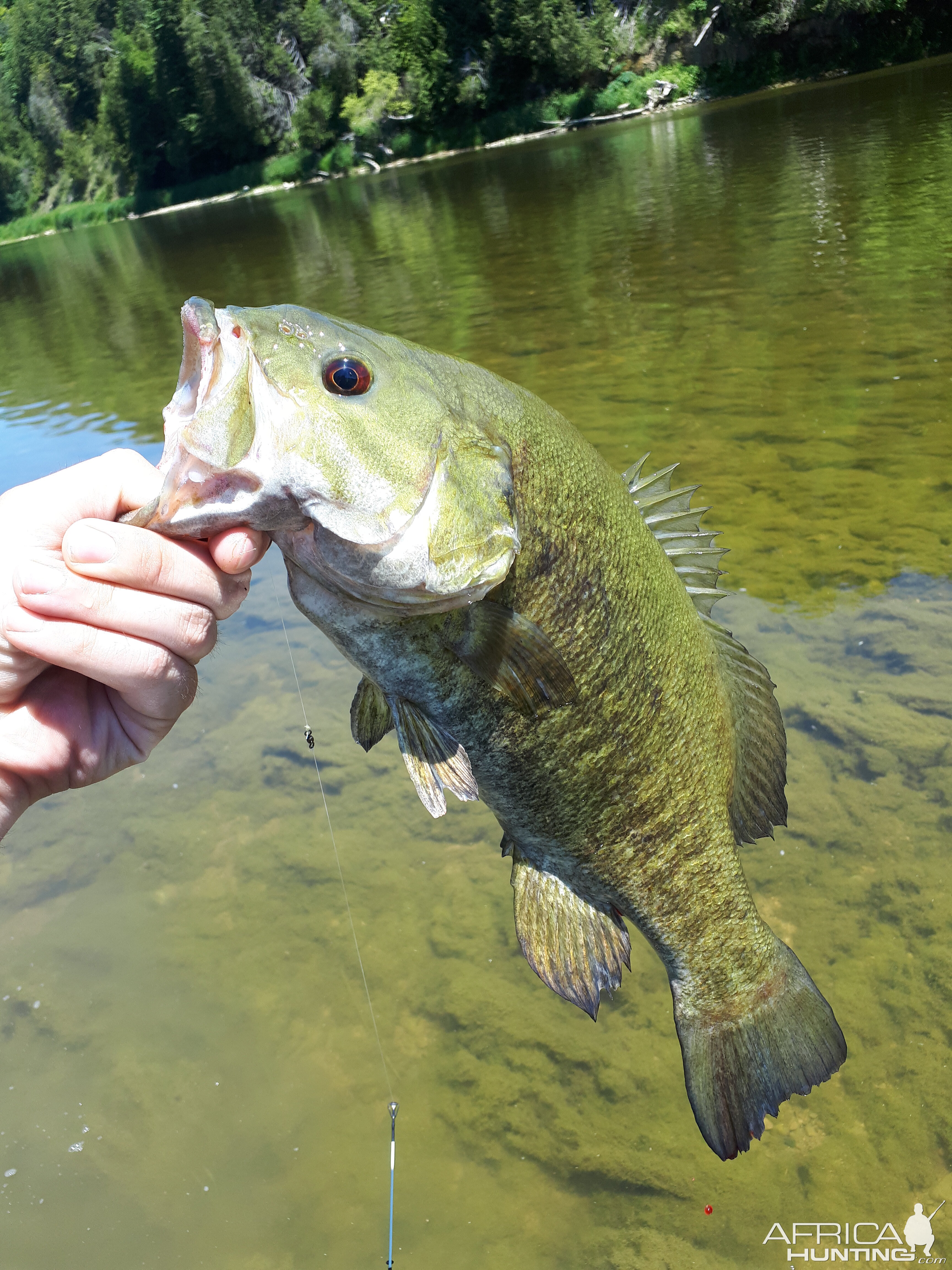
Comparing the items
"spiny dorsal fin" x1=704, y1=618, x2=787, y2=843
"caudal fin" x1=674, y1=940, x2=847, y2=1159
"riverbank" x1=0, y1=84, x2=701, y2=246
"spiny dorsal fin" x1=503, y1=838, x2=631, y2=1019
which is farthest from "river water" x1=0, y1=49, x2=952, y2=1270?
"riverbank" x1=0, y1=84, x2=701, y2=246

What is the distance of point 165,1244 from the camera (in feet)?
10.3

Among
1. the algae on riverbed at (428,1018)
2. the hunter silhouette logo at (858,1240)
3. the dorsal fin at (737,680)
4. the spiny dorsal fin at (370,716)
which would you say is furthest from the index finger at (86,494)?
the hunter silhouette logo at (858,1240)

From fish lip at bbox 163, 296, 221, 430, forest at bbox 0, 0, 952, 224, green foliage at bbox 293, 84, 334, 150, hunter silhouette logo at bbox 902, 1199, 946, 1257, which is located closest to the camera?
fish lip at bbox 163, 296, 221, 430

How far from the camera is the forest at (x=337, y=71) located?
38.4 metres

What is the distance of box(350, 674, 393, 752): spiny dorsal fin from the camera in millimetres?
2211

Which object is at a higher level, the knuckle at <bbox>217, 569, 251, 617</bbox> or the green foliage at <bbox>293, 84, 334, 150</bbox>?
the green foliage at <bbox>293, 84, 334, 150</bbox>

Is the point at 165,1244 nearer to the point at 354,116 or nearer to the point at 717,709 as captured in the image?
the point at 717,709

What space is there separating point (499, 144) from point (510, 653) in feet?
Result: 162

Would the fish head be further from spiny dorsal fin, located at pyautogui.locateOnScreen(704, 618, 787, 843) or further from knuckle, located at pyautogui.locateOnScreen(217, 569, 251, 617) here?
spiny dorsal fin, located at pyautogui.locateOnScreen(704, 618, 787, 843)

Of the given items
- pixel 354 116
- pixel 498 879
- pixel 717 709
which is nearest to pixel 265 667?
pixel 498 879

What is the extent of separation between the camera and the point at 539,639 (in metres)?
1.97

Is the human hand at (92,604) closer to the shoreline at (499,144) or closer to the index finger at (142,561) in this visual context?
the index finger at (142,561)

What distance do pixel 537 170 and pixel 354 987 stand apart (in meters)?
29.2

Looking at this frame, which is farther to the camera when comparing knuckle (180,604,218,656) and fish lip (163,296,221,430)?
knuckle (180,604,218,656)
